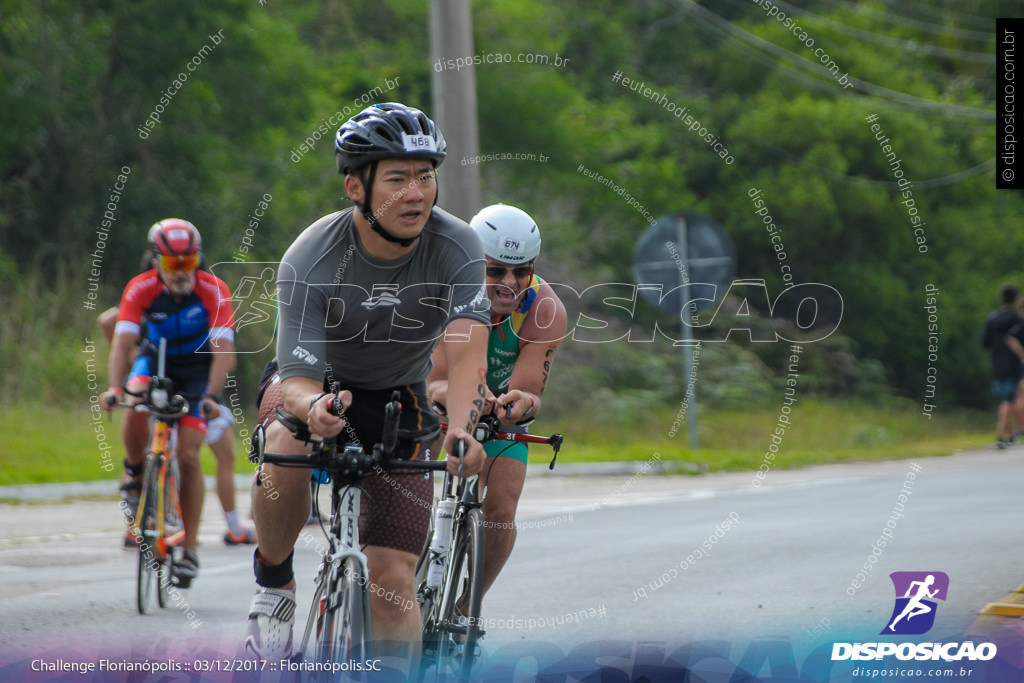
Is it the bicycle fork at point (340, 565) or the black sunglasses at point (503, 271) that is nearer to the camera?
the bicycle fork at point (340, 565)

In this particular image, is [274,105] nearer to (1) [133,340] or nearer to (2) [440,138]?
(1) [133,340]

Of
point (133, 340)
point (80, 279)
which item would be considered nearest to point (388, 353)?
point (133, 340)

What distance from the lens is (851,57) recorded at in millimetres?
33531

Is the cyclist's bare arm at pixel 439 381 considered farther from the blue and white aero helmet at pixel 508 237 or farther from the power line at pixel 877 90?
the power line at pixel 877 90

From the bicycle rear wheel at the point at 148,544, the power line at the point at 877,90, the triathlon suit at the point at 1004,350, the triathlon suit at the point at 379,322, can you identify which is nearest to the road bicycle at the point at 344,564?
the triathlon suit at the point at 379,322

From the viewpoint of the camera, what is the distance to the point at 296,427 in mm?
3908

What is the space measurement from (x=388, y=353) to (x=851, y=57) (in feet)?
103

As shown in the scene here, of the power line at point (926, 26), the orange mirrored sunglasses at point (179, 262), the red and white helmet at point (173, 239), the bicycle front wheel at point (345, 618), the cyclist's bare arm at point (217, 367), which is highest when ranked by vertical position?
the power line at point (926, 26)

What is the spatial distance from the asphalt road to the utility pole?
10.1 feet

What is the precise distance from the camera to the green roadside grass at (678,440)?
13.4 m

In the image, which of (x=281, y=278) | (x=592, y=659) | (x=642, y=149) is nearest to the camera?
(x=281, y=278)

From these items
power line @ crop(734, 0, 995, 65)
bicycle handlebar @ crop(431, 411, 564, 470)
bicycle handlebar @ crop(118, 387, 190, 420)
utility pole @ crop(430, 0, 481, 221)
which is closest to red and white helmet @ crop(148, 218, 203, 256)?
bicycle handlebar @ crop(118, 387, 190, 420)

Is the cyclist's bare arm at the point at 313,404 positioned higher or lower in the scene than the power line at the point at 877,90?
lower

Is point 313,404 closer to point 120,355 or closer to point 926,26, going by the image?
point 120,355
